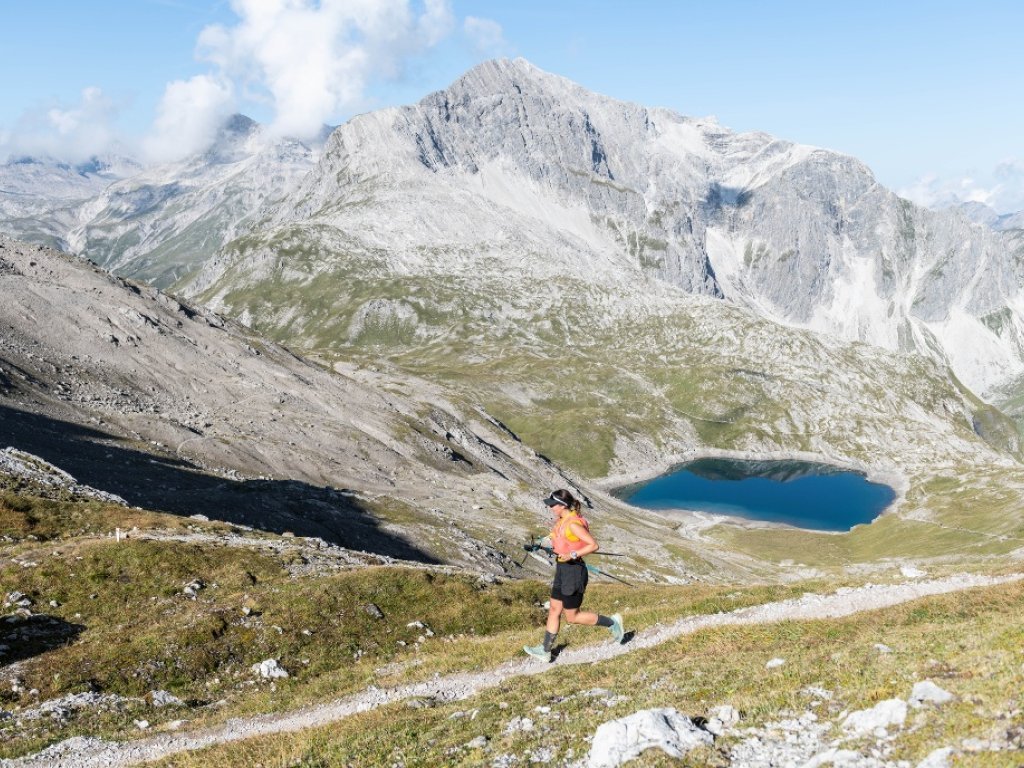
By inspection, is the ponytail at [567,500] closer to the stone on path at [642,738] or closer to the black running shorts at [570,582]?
the black running shorts at [570,582]

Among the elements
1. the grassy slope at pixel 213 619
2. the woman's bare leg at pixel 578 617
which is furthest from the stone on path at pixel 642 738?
the grassy slope at pixel 213 619

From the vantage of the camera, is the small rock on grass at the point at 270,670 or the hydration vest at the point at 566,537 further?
the small rock on grass at the point at 270,670

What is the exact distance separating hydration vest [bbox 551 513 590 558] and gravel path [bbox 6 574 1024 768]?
4.93 meters

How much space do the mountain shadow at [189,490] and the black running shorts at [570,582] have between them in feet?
150

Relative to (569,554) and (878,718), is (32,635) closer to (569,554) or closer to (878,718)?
(569,554)

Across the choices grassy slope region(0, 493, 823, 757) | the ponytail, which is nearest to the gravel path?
grassy slope region(0, 493, 823, 757)

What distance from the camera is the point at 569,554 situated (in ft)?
65.0

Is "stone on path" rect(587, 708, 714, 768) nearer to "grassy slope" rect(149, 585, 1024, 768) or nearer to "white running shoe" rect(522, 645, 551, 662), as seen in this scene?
"grassy slope" rect(149, 585, 1024, 768)

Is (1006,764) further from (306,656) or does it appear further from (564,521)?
(306,656)

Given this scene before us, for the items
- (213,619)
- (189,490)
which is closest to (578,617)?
(213,619)

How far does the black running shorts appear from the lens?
20422 mm

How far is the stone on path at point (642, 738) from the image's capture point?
12.1 meters

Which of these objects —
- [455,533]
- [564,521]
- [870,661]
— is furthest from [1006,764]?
[455,533]

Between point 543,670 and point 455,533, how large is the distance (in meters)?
58.7
